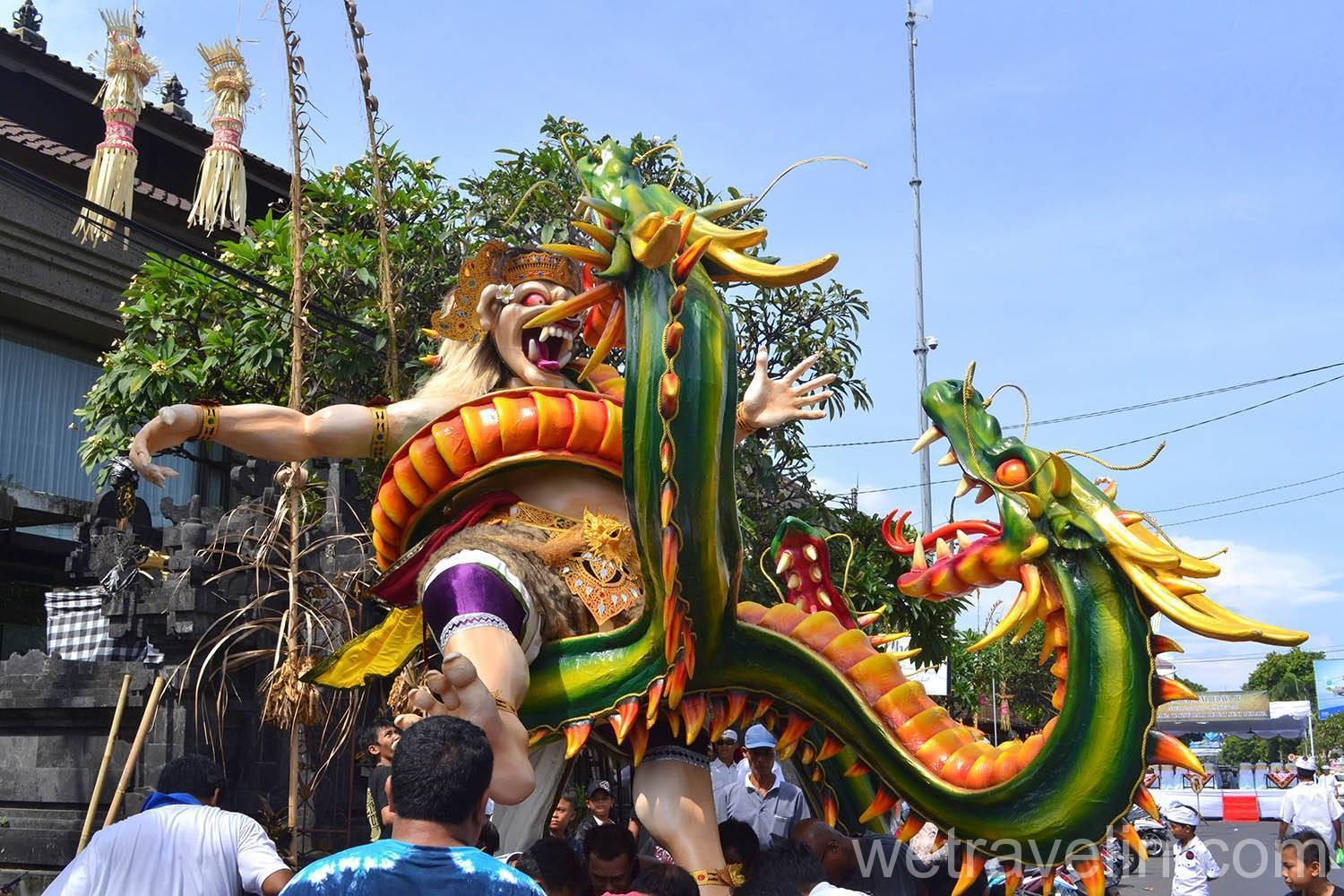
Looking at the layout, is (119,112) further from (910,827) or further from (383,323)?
(910,827)

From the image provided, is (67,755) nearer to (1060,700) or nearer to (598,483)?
(598,483)

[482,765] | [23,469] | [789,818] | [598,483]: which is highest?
[23,469]

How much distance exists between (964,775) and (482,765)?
1939mm

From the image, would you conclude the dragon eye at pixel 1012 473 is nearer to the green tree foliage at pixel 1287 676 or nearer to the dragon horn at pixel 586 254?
the dragon horn at pixel 586 254

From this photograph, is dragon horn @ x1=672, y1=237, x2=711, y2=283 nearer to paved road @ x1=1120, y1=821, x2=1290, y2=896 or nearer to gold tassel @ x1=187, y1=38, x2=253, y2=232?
gold tassel @ x1=187, y1=38, x2=253, y2=232

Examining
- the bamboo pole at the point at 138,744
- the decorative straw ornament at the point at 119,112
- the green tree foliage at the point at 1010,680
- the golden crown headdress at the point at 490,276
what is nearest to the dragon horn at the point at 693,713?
the golden crown headdress at the point at 490,276

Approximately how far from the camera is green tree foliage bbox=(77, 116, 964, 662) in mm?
8008

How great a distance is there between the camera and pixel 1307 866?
4520mm

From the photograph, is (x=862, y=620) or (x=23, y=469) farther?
(x=23, y=469)

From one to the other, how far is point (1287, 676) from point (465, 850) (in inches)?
2723

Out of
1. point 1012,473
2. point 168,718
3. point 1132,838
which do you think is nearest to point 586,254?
point 1012,473

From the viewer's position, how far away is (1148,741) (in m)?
3.44

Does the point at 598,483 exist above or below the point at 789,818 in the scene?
above

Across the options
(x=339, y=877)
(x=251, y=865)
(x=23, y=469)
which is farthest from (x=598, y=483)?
(x=23, y=469)
